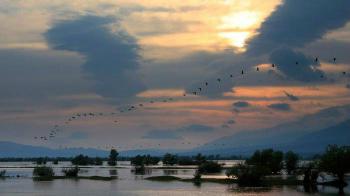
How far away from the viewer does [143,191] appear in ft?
296

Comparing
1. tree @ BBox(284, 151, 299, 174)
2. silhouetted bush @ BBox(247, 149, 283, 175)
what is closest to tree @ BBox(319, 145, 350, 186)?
silhouetted bush @ BBox(247, 149, 283, 175)

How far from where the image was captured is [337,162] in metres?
97.1

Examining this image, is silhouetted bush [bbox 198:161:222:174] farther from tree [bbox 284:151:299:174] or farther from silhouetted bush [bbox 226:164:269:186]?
silhouetted bush [bbox 226:164:269:186]

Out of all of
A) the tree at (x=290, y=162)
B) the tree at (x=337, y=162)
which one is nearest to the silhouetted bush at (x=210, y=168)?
the tree at (x=290, y=162)

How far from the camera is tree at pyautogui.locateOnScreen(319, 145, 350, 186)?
96.9 metres

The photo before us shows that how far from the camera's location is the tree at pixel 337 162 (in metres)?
96.9

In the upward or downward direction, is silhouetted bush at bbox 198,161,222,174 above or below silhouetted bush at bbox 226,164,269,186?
above

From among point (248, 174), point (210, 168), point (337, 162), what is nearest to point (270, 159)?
point (210, 168)

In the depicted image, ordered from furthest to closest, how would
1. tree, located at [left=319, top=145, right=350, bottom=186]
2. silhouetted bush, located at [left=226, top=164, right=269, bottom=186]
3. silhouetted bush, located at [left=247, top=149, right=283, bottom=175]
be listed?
silhouetted bush, located at [left=247, top=149, right=283, bottom=175], silhouetted bush, located at [left=226, top=164, right=269, bottom=186], tree, located at [left=319, top=145, right=350, bottom=186]

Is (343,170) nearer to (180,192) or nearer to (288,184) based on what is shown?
(288,184)

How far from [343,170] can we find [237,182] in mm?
19358

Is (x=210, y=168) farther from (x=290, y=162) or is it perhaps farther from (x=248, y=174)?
(x=248, y=174)

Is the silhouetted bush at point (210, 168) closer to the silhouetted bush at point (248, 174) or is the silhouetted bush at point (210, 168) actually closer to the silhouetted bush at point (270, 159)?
the silhouetted bush at point (270, 159)

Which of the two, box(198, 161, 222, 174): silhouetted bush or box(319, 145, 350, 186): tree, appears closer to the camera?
box(319, 145, 350, 186): tree
